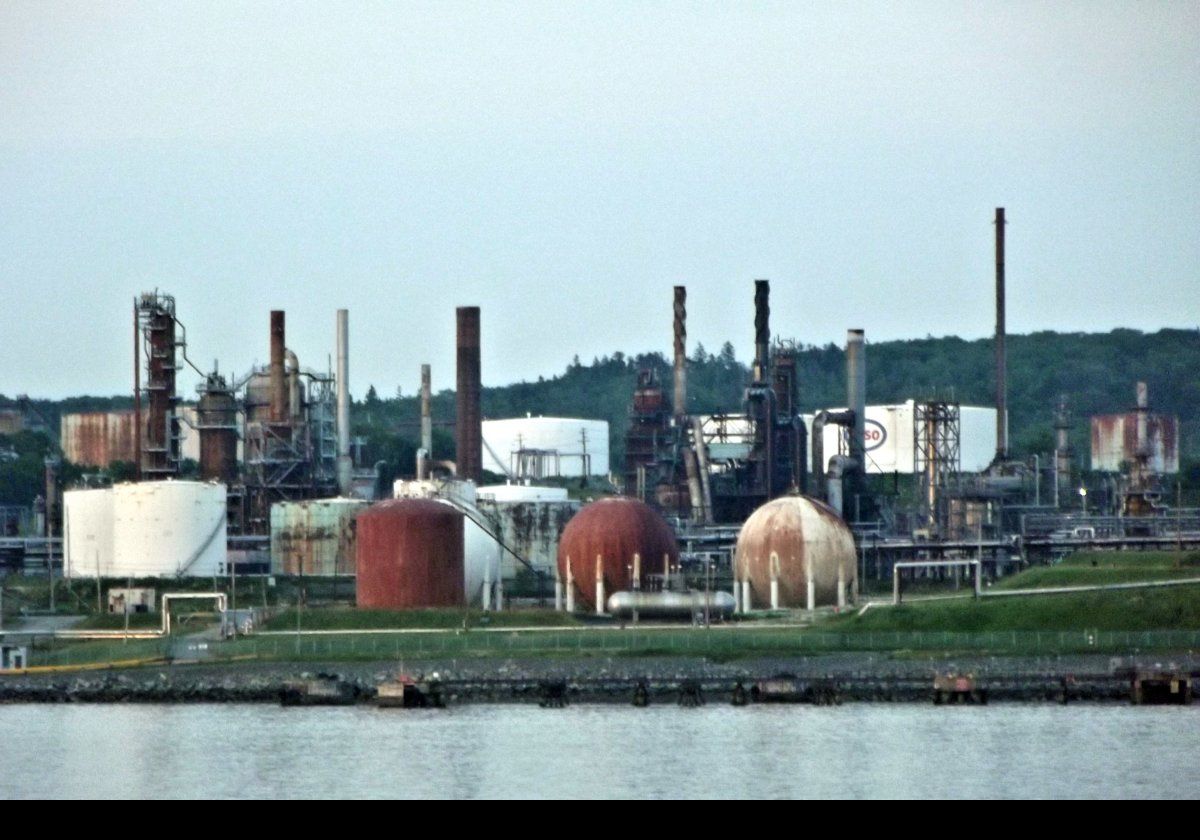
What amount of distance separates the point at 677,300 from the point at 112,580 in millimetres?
37363

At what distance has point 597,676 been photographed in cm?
6556

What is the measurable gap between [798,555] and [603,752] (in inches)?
1431

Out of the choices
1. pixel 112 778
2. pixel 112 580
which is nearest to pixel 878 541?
pixel 112 580

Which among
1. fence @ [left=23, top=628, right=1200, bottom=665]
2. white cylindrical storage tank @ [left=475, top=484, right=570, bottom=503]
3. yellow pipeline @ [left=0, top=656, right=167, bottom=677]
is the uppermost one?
white cylindrical storage tank @ [left=475, top=484, right=570, bottom=503]

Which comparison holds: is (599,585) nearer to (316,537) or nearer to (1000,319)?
(316,537)

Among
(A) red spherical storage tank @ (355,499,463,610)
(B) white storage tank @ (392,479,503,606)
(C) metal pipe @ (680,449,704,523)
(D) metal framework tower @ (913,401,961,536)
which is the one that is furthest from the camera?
(C) metal pipe @ (680,449,704,523)

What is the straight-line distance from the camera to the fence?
69.7 meters

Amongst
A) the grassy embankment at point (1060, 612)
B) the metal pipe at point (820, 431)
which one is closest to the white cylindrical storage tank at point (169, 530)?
the metal pipe at point (820, 431)

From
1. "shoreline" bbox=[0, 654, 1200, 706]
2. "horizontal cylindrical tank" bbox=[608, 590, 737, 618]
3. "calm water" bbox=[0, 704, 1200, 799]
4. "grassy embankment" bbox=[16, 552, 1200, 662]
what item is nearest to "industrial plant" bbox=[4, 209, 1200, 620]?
"horizontal cylindrical tank" bbox=[608, 590, 737, 618]

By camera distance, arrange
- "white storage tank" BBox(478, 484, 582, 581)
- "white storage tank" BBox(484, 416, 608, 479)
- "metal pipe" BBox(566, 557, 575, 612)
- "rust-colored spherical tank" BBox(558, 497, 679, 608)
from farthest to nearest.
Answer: "white storage tank" BBox(484, 416, 608, 479)
"white storage tank" BBox(478, 484, 582, 581)
"metal pipe" BBox(566, 557, 575, 612)
"rust-colored spherical tank" BBox(558, 497, 679, 608)

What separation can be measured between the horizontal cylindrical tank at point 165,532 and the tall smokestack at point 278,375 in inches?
356

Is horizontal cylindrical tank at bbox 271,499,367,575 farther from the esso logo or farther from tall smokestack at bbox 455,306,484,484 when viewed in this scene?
the esso logo

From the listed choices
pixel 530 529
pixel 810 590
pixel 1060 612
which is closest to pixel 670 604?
pixel 810 590

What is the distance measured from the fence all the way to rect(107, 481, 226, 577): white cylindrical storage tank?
1752cm
